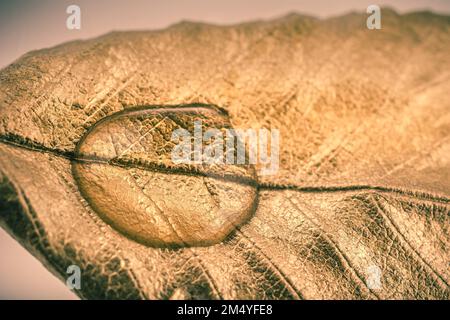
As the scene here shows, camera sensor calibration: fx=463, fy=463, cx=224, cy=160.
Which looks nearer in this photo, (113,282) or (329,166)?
(113,282)

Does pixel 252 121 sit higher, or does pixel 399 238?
pixel 252 121

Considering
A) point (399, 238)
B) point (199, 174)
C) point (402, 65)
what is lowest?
point (399, 238)

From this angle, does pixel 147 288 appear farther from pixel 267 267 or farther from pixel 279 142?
pixel 279 142

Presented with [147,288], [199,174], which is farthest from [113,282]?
[199,174]
